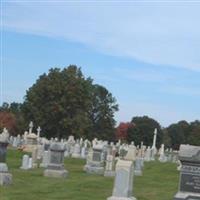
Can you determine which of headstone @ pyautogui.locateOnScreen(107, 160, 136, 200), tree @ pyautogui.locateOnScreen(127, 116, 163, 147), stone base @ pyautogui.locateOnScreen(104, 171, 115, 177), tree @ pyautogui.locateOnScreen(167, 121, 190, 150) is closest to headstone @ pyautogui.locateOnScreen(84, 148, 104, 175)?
stone base @ pyautogui.locateOnScreen(104, 171, 115, 177)

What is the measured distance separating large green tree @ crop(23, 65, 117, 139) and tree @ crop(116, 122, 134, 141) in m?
45.2

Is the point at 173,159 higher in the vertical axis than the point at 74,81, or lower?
lower

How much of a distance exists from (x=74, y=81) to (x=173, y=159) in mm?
26269

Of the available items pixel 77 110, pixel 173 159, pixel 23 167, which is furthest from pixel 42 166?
pixel 77 110

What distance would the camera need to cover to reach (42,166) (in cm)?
2812

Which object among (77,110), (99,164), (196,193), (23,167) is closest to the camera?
(196,193)

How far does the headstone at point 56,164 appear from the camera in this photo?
22672 millimetres

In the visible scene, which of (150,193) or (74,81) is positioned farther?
(74,81)

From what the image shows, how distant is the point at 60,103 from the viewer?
7644 cm

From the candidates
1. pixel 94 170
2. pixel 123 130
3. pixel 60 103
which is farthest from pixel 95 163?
pixel 123 130

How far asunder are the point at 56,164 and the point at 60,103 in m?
53.5

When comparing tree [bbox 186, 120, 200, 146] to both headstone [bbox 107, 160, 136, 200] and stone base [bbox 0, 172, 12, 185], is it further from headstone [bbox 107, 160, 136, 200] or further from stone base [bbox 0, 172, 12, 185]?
headstone [bbox 107, 160, 136, 200]

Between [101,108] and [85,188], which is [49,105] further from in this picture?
[85,188]

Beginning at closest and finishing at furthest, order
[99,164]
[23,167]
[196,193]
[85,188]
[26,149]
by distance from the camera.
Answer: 1. [196,193]
2. [85,188]
3. [23,167]
4. [99,164]
5. [26,149]
